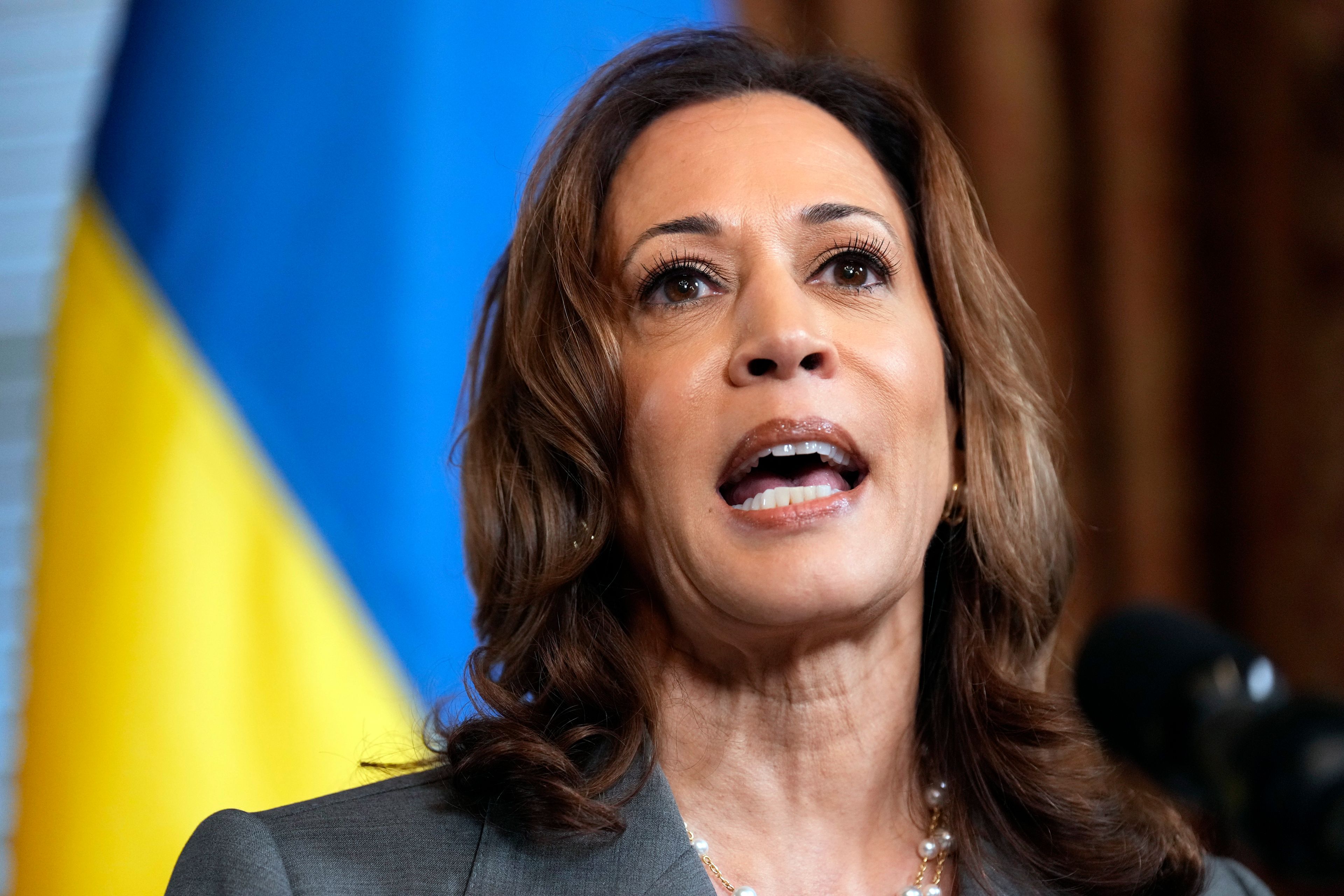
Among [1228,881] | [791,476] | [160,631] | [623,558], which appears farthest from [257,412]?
[1228,881]

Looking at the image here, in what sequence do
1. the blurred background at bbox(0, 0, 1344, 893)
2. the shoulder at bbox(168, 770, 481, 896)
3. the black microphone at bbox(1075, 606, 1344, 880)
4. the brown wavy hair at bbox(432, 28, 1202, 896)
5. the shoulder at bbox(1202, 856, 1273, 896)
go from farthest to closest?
the blurred background at bbox(0, 0, 1344, 893), the shoulder at bbox(1202, 856, 1273, 896), the brown wavy hair at bbox(432, 28, 1202, 896), the shoulder at bbox(168, 770, 481, 896), the black microphone at bbox(1075, 606, 1344, 880)

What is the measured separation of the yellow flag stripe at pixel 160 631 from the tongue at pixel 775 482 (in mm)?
772

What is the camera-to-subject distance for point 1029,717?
5.62 feet

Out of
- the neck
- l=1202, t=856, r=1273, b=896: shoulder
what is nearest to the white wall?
the neck

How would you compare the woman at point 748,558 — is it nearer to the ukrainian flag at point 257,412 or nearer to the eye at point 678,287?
the eye at point 678,287

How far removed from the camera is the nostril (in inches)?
59.7

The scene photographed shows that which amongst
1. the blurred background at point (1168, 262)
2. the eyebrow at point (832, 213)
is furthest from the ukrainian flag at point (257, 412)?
the eyebrow at point (832, 213)

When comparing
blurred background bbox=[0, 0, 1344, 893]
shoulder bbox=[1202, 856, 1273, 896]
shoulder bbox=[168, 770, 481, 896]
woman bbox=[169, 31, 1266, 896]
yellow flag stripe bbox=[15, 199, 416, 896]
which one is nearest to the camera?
shoulder bbox=[168, 770, 481, 896]

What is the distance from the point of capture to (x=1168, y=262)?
271 centimetres

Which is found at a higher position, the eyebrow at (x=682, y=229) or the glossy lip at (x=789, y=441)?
the eyebrow at (x=682, y=229)

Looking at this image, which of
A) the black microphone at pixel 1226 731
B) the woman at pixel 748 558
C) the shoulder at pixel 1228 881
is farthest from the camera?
the shoulder at pixel 1228 881

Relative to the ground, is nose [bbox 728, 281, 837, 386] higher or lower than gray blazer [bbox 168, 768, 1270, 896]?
higher

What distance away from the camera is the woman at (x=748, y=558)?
1479mm

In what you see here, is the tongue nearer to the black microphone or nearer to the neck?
the neck
